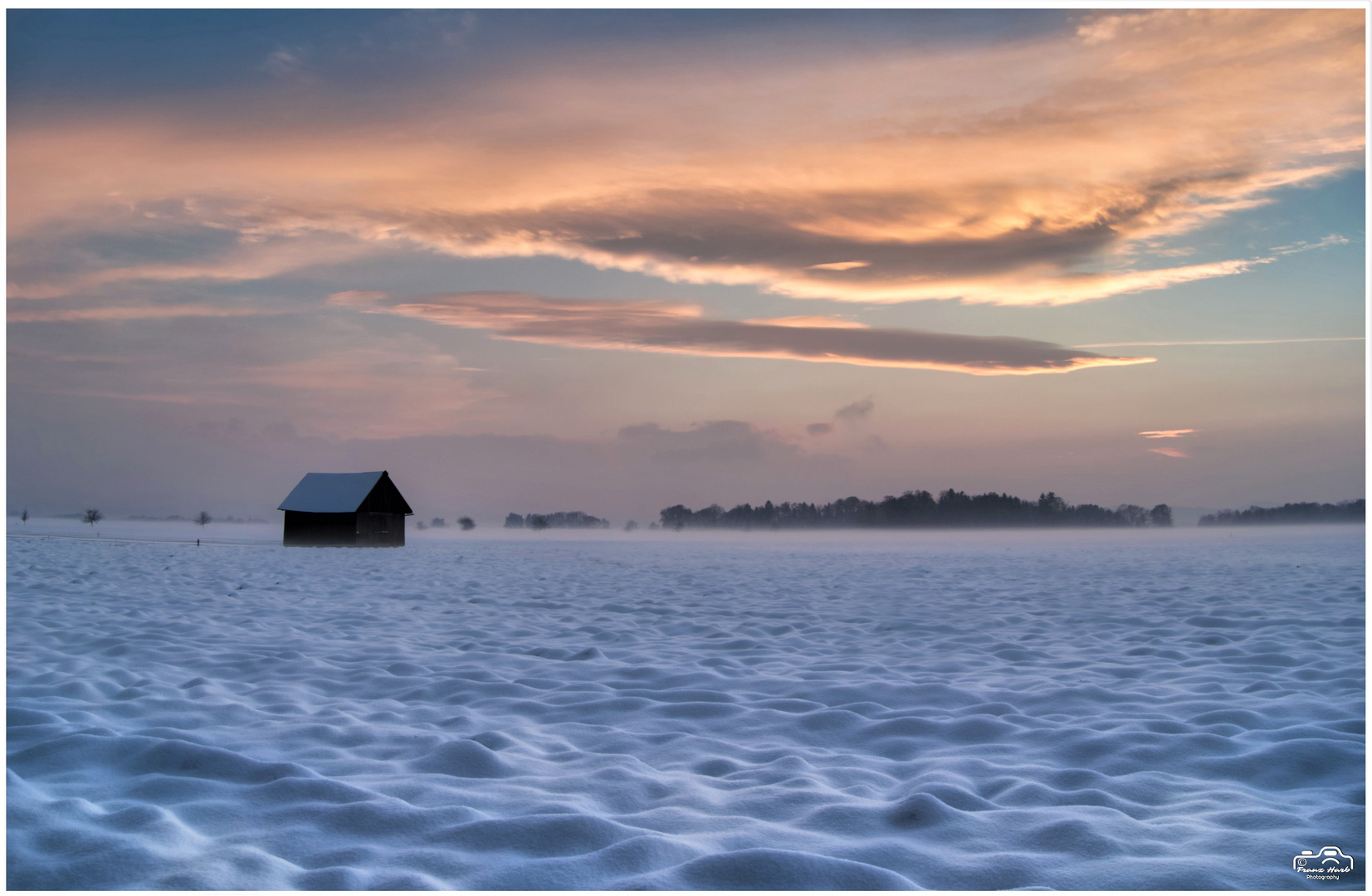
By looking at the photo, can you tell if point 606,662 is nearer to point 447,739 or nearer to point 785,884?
point 447,739

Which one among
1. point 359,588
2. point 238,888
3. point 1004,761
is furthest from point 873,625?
point 359,588

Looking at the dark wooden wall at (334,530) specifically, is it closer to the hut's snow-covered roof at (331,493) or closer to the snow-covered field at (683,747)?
the hut's snow-covered roof at (331,493)

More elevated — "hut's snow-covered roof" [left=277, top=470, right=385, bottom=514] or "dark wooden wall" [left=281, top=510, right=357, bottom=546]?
"hut's snow-covered roof" [left=277, top=470, right=385, bottom=514]

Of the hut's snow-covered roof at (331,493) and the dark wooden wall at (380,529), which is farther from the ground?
the hut's snow-covered roof at (331,493)

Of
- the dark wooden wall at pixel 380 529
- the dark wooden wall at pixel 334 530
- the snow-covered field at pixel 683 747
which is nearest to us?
the snow-covered field at pixel 683 747

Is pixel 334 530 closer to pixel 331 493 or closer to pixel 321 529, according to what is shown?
pixel 321 529

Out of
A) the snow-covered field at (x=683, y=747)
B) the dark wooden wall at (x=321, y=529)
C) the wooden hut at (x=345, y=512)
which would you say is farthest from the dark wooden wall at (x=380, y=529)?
the snow-covered field at (x=683, y=747)

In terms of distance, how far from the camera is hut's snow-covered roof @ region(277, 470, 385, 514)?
3141 centimetres

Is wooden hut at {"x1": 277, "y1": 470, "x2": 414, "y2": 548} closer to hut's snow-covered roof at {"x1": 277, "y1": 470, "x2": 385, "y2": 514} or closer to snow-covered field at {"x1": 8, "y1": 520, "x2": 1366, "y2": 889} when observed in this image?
hut's snow-covered roof at {"x1": 277, "y1": 470, "x2": 385, "y2": 514}

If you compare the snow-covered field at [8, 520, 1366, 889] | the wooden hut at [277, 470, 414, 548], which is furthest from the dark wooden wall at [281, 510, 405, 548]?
the snow-covered field at [8, 520, 1366, 889]

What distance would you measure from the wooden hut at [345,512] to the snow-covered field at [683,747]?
2222 centimetres

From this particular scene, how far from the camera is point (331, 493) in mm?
32469

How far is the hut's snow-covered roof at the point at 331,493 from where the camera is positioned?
103ft

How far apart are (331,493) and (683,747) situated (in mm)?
31667
